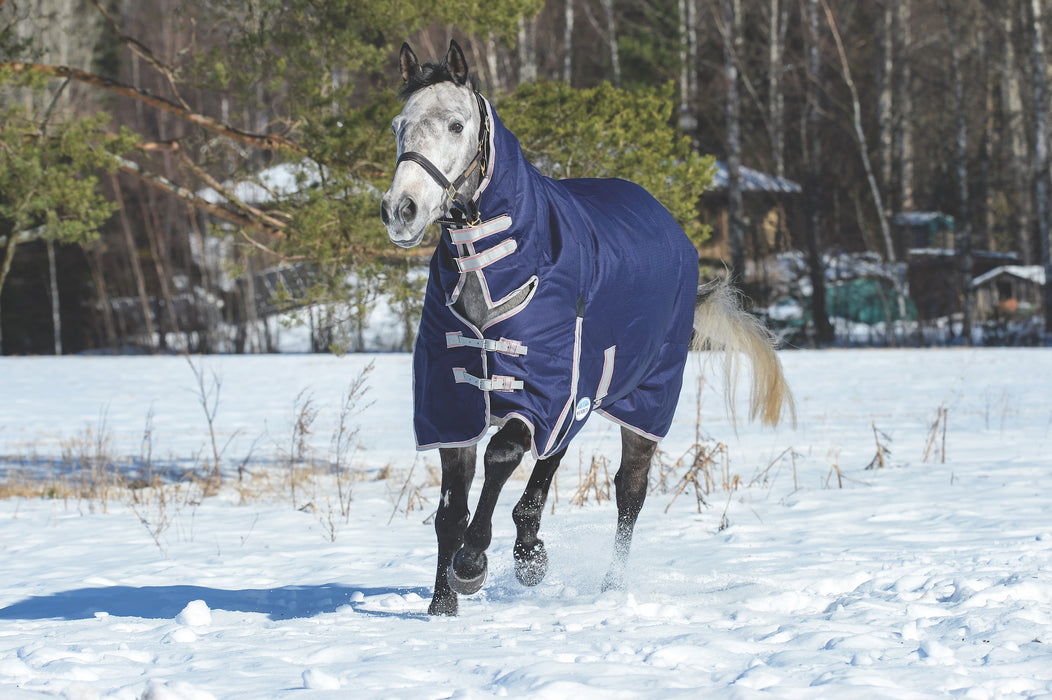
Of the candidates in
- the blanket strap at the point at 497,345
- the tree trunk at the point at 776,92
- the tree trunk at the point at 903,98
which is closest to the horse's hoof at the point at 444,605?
the blanket strap at the point at 497,345

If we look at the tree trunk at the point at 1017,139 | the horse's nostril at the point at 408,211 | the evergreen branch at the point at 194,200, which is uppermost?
the tree trunk at the point at 1017,139

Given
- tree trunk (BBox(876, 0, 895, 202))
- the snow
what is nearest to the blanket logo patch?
tree trunk (BBox(876, 0, 895, 202))

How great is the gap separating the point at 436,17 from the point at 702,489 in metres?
3.99

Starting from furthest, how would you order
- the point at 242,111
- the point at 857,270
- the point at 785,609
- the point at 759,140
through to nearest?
the point at 759,140
the point at 857,270
the point at 242,111
the point at 785,609

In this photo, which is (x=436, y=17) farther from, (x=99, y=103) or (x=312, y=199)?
(x=99, y=103)

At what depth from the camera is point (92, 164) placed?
6984 millimetres

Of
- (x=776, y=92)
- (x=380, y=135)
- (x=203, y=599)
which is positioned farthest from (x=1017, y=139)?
(x=203, y=599)

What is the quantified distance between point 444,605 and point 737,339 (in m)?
2.45

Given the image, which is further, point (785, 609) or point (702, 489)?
point (702, 489)

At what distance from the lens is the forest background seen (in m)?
7.28

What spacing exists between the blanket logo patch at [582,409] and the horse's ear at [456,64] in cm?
123

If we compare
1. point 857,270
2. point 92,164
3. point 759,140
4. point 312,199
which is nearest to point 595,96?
point 312,199

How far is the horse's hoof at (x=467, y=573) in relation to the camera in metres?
3.57

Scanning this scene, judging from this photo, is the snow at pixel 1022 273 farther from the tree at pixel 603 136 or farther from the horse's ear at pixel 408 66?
the horse's ear at pixel 408 66
